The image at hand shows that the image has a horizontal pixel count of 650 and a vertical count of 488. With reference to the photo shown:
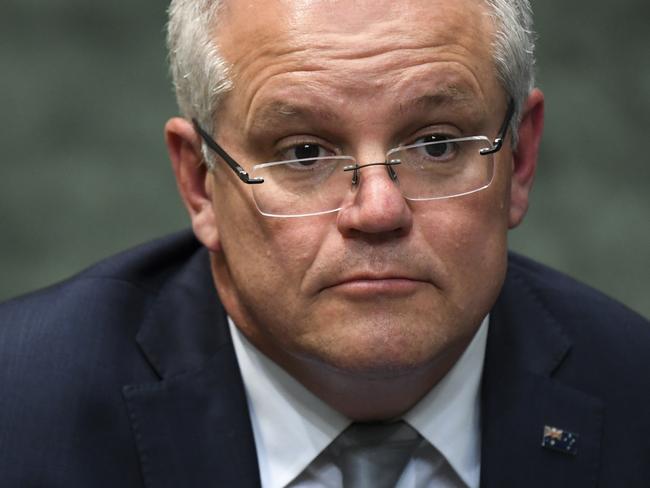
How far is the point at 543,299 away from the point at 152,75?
209 centimetres

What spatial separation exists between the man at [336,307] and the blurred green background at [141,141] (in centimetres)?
165

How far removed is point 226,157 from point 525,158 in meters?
0.61

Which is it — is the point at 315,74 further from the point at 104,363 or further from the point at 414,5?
the point at 104,363

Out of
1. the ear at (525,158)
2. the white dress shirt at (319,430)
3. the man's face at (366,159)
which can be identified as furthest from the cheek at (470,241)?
the white dress shirt at (319,430)

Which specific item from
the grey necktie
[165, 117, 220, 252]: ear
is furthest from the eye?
the grey necktie

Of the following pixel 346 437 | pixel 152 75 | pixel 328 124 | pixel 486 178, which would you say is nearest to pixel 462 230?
pixel 486 178

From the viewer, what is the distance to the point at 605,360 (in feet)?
10.2

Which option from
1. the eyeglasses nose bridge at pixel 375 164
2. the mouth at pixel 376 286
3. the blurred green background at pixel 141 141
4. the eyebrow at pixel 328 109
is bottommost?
the blurred green background at pixel 141 141

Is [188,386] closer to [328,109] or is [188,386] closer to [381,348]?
[381,348]

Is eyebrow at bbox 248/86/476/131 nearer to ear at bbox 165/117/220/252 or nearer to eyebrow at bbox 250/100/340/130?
eyebrow at bbox 250/100/340/130

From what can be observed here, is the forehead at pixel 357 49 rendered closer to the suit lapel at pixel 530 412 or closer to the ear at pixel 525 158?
the ear at pixel 525 158

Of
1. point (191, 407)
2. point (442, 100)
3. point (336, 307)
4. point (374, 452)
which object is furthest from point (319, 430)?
point (442, 100)

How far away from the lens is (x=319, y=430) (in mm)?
2926

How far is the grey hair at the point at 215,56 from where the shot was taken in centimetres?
278
